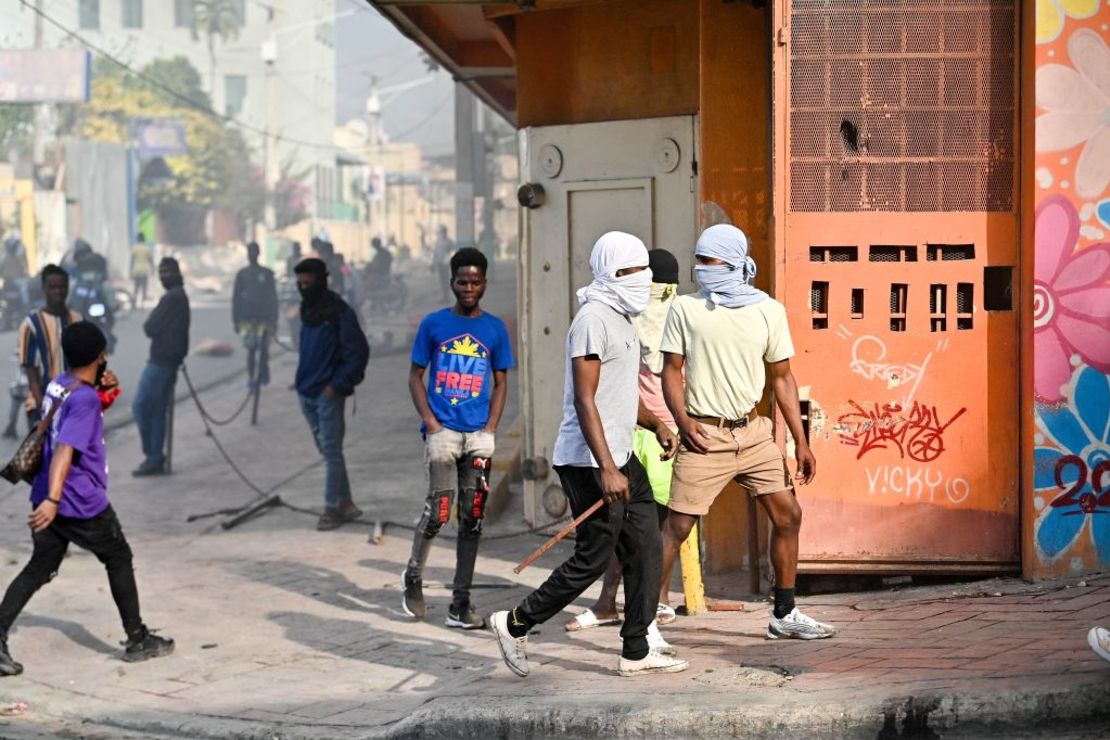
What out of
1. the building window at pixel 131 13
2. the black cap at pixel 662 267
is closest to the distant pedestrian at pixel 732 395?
the black cap at pixel 662 267

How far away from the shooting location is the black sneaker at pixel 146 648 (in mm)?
7203

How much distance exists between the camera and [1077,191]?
23.0 feet

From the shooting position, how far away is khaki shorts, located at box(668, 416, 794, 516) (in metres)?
6.39

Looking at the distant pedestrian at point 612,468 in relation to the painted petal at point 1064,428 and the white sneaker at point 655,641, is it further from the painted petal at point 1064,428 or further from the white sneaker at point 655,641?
the painted petal at point 1064,428

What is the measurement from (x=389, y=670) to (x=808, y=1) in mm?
3577

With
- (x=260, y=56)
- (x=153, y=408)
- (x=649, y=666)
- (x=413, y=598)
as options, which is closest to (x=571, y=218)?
(x=413, y=598)

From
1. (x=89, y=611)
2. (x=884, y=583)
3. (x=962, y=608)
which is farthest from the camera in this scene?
(x=89, y=611)

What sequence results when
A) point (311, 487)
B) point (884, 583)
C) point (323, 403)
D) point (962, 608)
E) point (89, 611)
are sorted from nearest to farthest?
point (962, 608), point (884, 583), point (89, 611), point (323, 403), point (311, 487)

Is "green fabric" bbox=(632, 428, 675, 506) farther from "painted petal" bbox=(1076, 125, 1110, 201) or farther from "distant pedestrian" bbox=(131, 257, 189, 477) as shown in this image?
"distant pedestrian" bbox=(131, 257, 189, 477)

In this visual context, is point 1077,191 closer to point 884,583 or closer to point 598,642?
point 884,583

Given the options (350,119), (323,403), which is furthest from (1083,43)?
(350,119)

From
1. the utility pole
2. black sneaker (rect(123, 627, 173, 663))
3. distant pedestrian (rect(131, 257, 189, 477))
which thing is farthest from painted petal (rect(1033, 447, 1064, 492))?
the utility pole

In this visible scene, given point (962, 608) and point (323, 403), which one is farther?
point (323, 403)

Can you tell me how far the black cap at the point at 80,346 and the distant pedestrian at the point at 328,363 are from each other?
11.5ft
